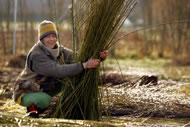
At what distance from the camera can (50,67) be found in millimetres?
2672

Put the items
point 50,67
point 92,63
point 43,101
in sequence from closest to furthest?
point 92,63, point 50,67, point 43,101

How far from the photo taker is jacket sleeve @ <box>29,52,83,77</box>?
8.32ft

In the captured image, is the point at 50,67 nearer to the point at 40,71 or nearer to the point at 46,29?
the point at 40,71

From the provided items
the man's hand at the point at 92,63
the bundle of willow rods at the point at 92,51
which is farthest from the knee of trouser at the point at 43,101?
the man's hand at the point at 92,63

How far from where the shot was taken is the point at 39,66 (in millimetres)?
2729

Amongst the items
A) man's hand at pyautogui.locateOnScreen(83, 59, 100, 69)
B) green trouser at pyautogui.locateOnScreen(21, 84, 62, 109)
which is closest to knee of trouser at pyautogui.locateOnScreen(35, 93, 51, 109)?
green trouser at pyautogui.locateOnScreen(21, 84, 62, 109)

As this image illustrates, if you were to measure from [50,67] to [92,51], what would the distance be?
0.37 meters

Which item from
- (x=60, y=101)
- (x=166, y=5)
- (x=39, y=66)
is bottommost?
(x=60, y=101)

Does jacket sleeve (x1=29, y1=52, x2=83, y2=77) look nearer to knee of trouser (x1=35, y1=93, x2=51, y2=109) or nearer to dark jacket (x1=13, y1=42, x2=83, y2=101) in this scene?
dark jacket (x1=13, y1=42, x2=83, y2=101)

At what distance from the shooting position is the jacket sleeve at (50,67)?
2537 mm

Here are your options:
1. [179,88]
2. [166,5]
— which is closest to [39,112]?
[179,88]

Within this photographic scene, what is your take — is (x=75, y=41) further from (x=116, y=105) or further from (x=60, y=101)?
(x=116, y=105)

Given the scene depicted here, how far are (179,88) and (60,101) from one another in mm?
1581

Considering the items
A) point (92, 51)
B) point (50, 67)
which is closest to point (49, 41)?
point (50, 67)
